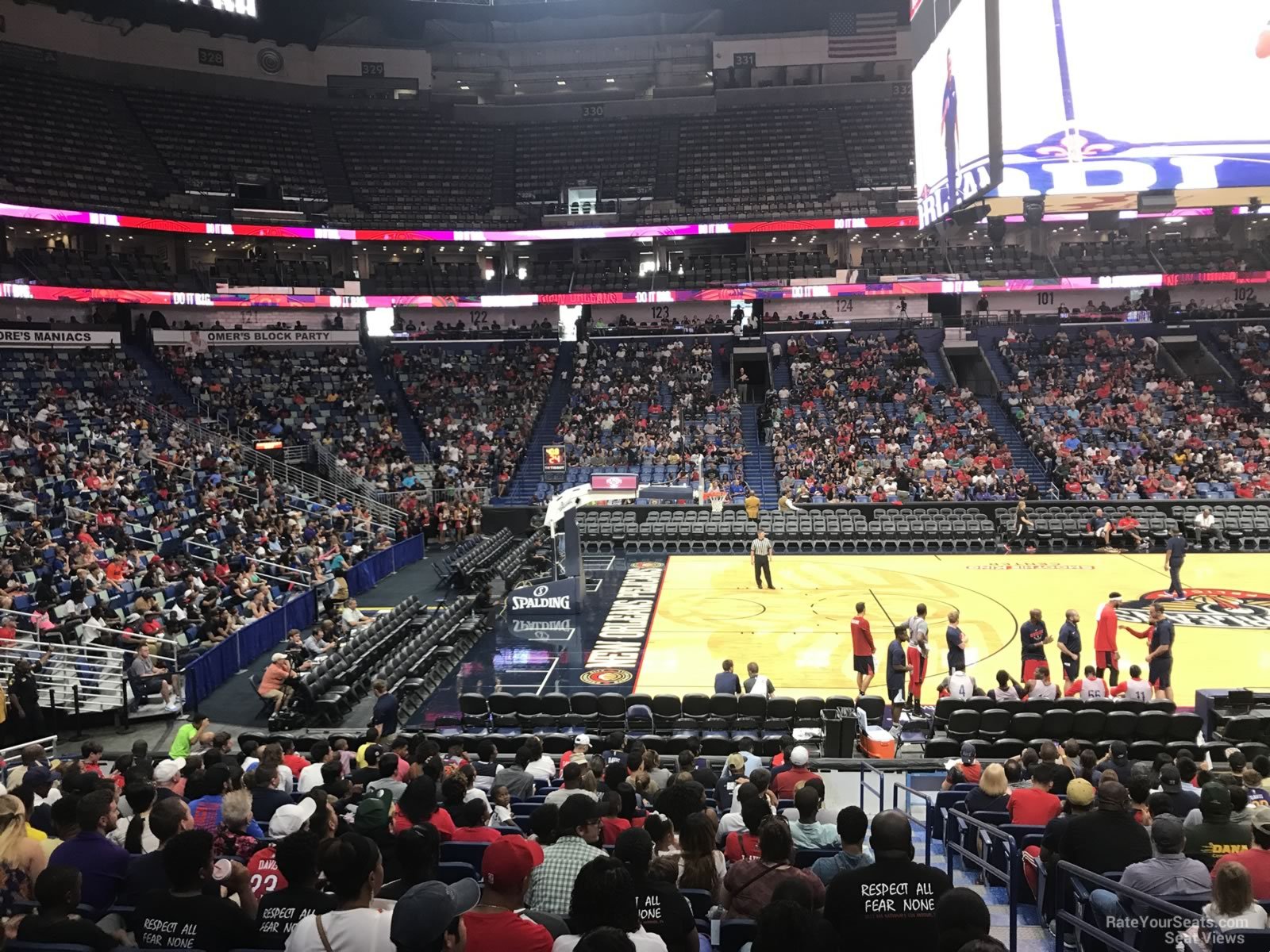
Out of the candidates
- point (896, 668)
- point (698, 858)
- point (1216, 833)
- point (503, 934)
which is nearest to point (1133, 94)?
point (896, 668)

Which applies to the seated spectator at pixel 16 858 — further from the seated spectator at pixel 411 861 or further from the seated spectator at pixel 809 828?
the seated spectator at pixel 809 828

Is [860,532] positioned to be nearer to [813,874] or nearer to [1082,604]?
[1082,604]

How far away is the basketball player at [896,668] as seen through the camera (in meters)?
15.3

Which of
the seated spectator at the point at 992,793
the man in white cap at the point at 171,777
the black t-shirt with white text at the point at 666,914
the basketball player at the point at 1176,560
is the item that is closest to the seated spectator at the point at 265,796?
the man in white cap at the point at 171,777

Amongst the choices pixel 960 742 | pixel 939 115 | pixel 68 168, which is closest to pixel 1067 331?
pixel 939 115

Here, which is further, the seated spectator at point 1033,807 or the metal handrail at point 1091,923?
the seated spectator at point 1033,807

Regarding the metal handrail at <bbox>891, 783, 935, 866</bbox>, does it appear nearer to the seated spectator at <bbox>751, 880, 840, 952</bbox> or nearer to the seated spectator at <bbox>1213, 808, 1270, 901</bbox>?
the seated spectator at <bbox>1213, 808, 1270, 901</bbox>

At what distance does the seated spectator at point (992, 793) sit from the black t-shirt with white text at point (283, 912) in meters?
5.64

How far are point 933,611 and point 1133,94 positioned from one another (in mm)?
12335

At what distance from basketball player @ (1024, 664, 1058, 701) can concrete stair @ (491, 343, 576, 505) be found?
23.1 metres

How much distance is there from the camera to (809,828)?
22.1 ft

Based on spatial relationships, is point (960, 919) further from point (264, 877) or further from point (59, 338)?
point (59, 338)

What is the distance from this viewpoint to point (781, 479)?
35.1 meters

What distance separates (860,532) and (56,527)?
21.5 m
